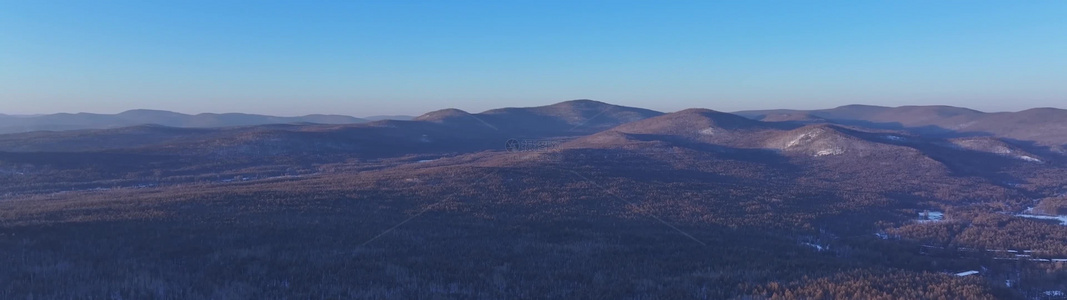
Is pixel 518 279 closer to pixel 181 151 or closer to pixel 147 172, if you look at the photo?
pixel 147 172

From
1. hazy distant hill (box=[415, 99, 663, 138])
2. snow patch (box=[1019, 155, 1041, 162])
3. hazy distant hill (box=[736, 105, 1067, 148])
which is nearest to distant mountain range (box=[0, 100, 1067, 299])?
snow patch (box=[1019, 155, 1041, 162])

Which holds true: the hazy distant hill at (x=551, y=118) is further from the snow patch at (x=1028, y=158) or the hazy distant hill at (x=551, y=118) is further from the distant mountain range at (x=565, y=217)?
the snow patch at (x=1028, y=158)

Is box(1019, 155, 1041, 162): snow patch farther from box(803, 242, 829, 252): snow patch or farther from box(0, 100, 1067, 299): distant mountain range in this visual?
box(803, 242, 829, 252): snow patch

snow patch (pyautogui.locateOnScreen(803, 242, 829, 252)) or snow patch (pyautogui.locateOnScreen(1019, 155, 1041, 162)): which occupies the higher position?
snow patch (pyautogui.locateOnScreen(1019, 155, 1041, 162))

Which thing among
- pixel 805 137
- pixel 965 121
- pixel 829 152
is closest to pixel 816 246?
pixel 829 152

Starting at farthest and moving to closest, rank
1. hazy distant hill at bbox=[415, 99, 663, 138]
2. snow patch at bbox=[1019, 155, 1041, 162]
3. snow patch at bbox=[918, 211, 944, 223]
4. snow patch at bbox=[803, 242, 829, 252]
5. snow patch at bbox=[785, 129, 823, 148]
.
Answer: hazy distant hill at bbox=[415, 99, 663, 138] → snow patch at bbox=[785, 129, 823, 148] → snow patch at bbox=[1019, 155, 1041, 162] → snow patch at bbox=[918, 211, 944, 223] → snow patch at bbox=[803, 242, 829, 252]

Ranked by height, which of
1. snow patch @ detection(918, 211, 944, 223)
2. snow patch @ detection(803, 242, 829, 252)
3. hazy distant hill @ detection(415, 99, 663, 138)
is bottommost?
snow patch @ detection(918, 211, 944, 223)

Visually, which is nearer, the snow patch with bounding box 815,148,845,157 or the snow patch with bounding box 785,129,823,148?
the snow patch with bounding box 815,148,845,157

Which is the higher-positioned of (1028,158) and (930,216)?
(1028,158)

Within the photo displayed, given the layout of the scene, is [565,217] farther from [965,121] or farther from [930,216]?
[965,121]

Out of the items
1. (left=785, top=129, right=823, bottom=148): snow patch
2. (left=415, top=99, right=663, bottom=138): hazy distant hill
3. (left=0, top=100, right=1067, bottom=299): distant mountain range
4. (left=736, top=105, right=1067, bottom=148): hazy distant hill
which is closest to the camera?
(left=0, top=100, right=1067, bottom=299): distant mountain range

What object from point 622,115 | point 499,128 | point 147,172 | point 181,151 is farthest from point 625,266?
point 622,115
